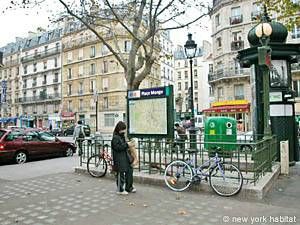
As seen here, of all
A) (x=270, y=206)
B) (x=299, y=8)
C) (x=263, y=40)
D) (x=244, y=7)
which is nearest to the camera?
(x=270, y=206)

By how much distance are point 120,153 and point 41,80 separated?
5817 cm

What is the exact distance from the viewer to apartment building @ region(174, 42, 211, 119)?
→ 228 ft

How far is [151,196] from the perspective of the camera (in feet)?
22.8

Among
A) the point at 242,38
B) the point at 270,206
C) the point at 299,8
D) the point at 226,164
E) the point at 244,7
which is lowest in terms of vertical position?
the point at 270,206

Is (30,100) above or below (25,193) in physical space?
above

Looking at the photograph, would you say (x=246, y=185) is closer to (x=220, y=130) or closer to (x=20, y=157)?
(x=220, y=130)

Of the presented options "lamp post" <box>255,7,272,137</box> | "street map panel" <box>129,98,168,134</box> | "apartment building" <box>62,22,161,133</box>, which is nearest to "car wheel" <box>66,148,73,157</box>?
"street map panel" <box>129,98,168,134</box>

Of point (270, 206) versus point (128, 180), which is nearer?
point (270, 206)

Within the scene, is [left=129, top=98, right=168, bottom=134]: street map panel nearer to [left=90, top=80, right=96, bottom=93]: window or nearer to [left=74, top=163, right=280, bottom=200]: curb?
[left=74, top=163, right=280, bottom=200]: curb

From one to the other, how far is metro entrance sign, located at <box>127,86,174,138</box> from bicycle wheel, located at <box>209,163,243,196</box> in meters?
1.66

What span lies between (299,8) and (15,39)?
73.7m

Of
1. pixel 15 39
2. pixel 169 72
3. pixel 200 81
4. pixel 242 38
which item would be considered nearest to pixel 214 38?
pixel 242 38

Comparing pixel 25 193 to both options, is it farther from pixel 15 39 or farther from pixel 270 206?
pixel 15 39

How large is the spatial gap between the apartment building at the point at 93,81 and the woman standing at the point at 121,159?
37986mm
